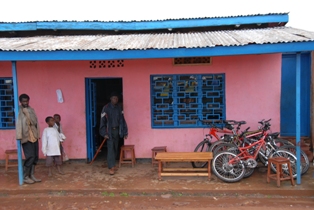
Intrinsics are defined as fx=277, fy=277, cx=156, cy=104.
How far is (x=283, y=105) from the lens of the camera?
6.91 meters

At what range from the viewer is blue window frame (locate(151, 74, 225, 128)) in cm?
660

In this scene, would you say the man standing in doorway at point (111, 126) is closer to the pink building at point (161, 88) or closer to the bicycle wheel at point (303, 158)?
the pink building at point (161, 88)

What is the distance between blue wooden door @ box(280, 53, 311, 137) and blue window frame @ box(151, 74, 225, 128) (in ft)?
5.31

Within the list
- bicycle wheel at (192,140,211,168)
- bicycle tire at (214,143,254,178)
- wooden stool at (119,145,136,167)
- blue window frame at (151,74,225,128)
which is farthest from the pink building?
bicycle tire at (214,143,254,178)

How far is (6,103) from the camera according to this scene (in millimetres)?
6875

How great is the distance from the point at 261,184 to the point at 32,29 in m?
6.52

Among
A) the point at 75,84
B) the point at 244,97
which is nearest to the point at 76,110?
the point at 75,84

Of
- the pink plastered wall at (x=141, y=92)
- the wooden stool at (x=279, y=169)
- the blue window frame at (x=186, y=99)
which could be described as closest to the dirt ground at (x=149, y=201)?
the wooden stool at (x=279, y=169)

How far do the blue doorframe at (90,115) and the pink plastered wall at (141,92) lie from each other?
10cm

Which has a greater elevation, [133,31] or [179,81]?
[133,31]

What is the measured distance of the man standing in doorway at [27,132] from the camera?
5.17 m

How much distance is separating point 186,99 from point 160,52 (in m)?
2.02

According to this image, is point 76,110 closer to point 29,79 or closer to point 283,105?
point 29,79

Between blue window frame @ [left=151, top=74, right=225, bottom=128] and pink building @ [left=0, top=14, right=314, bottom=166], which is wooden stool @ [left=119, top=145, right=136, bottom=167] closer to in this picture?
pink building @ [left=0, top=14, right=314, bottom=166]
